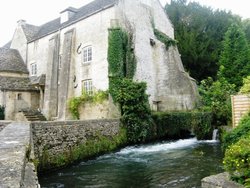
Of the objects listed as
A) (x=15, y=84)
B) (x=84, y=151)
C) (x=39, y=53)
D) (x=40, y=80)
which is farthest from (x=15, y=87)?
(x=84, y=151)

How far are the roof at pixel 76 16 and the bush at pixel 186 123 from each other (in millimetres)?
10077

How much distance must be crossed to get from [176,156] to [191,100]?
37.3 ft

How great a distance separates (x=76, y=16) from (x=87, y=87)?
24.0 feet

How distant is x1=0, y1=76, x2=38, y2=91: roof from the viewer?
2605 cm

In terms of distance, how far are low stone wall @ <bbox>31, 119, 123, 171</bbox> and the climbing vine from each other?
2.84 meters

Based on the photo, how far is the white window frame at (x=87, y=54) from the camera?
79.1 feet

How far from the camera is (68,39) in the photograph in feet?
83.1

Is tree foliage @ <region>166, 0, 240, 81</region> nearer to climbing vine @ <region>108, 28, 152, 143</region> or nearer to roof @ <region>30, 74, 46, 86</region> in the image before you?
climbing vine @ <region>108, 28, 152, 143</region>

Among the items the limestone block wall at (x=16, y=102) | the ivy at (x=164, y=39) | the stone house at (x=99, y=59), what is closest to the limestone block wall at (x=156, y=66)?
the stone house at (x=99, y=59)

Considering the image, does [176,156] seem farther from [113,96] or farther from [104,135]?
[113,96]

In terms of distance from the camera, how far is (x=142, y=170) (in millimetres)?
12047

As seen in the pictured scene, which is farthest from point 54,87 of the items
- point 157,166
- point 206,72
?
point 206,72

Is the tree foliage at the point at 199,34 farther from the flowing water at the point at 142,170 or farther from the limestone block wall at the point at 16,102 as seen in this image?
the flowing water at the point at 142,170

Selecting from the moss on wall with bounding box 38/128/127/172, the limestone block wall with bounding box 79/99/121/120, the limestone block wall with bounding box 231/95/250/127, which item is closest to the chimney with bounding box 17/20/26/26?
the limestone block wall with bounding box 79/99/121/120
